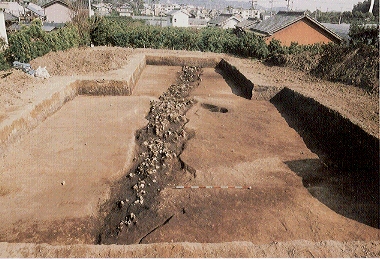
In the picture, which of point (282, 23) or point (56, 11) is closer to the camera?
point (282, 23)

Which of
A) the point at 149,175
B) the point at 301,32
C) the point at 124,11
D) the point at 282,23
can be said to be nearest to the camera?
the point at 149,175

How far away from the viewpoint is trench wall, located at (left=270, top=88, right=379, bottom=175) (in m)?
6.45

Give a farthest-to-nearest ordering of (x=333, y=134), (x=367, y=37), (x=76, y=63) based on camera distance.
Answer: (x=76, y=63) < (x=367, y=37) < (x=333, y=134)

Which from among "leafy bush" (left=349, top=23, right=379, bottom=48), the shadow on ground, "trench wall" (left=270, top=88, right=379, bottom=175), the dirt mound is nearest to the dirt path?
the dirt mound

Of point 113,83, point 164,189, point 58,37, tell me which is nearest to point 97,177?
point 164,189

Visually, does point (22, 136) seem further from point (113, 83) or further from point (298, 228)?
point (298, 228)

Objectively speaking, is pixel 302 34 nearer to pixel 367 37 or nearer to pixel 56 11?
pixel 367 37

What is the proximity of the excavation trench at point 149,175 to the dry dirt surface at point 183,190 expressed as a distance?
30 millimetres

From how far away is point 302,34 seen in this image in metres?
19.5

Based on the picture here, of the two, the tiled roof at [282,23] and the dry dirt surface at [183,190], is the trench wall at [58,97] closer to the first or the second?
the dry dirt surface at [183,190]

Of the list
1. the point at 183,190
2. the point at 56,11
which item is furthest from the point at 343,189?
the point at 56,11

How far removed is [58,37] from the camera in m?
15.9

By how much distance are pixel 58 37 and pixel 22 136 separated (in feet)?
33.4

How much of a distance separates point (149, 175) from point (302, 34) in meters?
17.5
